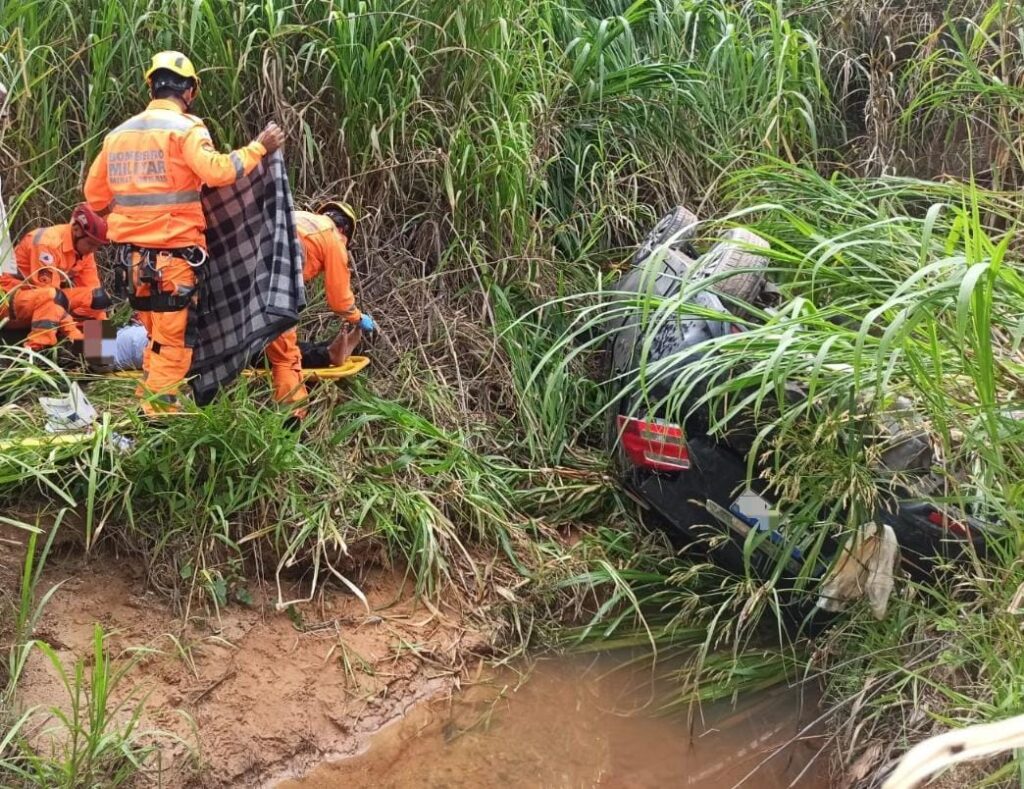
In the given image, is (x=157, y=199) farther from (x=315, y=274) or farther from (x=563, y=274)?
(x=563, y=274)

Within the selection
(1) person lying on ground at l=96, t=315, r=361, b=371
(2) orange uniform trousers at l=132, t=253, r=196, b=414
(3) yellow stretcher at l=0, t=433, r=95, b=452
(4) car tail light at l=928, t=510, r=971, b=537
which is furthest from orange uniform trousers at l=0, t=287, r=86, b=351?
(4) car tail light at l=928, t=510, r=971, b=537

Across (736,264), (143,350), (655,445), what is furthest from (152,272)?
(736,264)

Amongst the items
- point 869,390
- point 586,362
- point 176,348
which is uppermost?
point 869,390

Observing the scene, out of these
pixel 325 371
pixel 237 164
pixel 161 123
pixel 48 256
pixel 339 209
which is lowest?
pixel 325 371

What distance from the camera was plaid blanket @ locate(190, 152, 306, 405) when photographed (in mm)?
3775

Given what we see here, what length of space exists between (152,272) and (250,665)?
1.43 metres

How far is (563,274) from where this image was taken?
4773mm

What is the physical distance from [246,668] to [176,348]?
4.09 ft

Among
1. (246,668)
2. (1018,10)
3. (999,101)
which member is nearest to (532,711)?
(246,668)

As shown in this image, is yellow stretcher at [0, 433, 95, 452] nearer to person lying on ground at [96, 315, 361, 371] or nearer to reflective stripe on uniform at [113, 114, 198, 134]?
person lying on ground at [96, 315, 361, 371]

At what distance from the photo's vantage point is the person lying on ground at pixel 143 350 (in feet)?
13.4

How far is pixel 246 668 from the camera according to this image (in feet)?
10.4

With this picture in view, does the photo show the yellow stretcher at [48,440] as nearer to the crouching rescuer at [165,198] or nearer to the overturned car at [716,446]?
the crouching rescuer at [165,198]

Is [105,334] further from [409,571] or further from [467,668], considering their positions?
[467,668]
